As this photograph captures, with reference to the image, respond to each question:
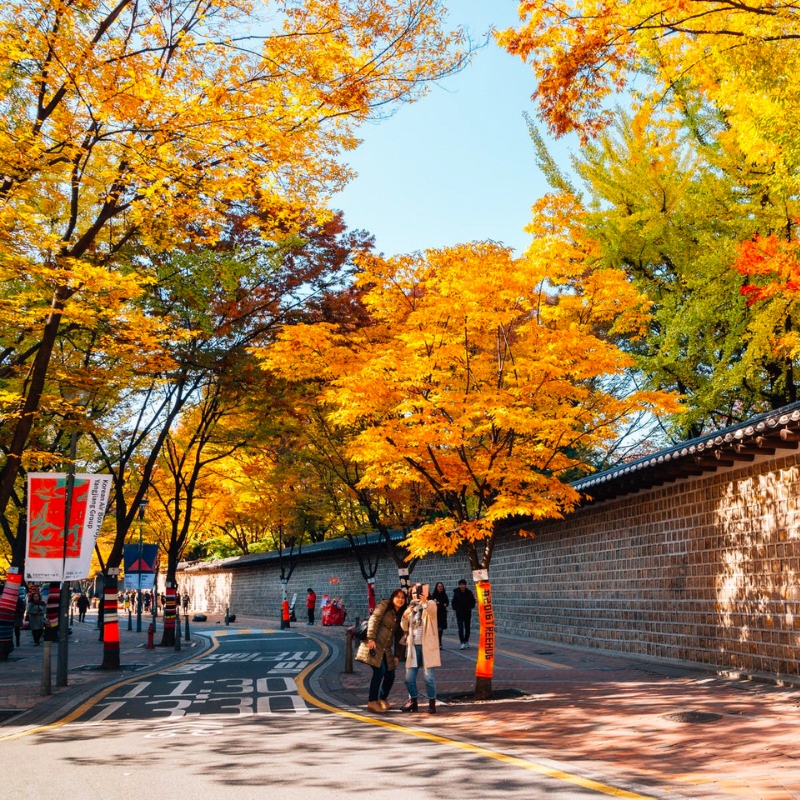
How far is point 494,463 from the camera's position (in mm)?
13320

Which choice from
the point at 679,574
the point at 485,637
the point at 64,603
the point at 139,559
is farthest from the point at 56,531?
the point at 679,574

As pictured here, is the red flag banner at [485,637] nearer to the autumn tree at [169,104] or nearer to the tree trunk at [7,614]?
the autumn tree at [169,104]

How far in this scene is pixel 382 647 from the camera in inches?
461

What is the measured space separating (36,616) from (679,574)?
25894 millimetres

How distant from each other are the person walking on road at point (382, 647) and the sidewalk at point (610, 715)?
1.09 feet

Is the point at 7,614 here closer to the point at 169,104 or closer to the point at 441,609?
the point at 441,609

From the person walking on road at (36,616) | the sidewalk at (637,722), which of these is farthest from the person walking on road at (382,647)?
the person walking on road at (36,616)

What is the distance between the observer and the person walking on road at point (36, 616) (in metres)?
32.5

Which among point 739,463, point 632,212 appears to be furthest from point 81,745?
point 632,212

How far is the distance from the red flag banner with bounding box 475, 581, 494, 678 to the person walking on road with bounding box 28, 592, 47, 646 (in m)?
24.7

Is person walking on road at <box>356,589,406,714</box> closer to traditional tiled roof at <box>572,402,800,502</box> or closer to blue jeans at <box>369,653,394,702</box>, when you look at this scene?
blue jeans at <box>369,653,394,702</box>

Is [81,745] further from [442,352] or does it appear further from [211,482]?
[211,482]

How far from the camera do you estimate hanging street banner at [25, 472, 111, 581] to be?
15047 mm

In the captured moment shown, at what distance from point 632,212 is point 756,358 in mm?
4835
